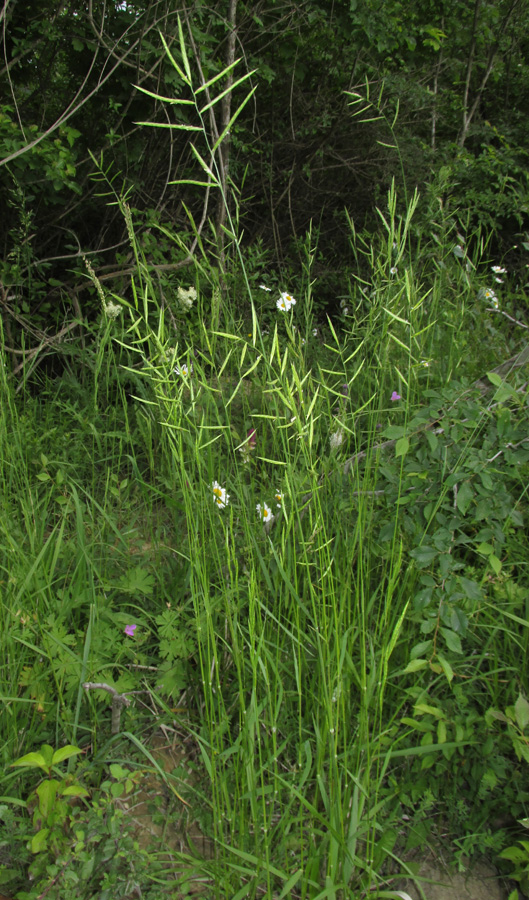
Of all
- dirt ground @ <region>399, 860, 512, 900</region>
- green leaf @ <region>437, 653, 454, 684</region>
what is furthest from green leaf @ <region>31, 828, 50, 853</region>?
green leaf @ <region>437, 653, 454, 684</region>

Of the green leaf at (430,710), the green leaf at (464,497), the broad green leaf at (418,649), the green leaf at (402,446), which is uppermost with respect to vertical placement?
the green leaf at (402,446)

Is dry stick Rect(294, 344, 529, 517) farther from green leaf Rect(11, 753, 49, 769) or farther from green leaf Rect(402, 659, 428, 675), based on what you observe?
green leaf Rect(11, 753, 49, 769)

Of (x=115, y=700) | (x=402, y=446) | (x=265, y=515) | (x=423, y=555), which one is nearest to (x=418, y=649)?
(x=423, y=555)

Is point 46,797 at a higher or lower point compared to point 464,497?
lower

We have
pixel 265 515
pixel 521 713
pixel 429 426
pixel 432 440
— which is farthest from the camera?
pixel 265 515

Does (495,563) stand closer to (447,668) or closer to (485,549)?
(485,549)

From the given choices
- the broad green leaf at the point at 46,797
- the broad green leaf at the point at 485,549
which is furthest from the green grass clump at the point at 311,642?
the broad green leaf at the point at 46,797

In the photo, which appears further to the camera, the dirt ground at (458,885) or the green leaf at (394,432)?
the green leaf at (394,432)

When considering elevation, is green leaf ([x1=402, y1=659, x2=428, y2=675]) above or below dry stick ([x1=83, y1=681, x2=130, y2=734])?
above

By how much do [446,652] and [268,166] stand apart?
12.3 feet

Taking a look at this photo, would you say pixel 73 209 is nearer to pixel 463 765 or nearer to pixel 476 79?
pixel 463 765

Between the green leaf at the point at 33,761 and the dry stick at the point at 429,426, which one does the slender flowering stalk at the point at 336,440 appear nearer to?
the dry stick at the point at 429,426

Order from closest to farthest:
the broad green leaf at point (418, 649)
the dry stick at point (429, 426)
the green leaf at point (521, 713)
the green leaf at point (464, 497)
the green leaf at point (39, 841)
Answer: the green leaf at point (39, 841), the green leaf at point (521, 713), the broad green leaf at point (418, 649), the green leaf at point (464, 497), the dry stick at point (429, 426)

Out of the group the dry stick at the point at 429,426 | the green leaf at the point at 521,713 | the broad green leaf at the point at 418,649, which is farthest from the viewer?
the dry stick at the point at 429,426
